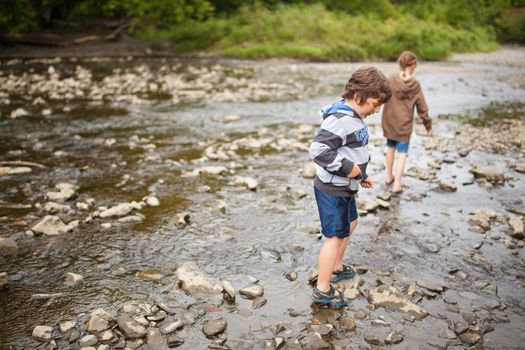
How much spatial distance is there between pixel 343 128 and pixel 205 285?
1.94m

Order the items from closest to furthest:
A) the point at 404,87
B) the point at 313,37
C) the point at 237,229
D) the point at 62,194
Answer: the point at 237,229
the point at 62,194
the point at 404,87
the point at 313,37

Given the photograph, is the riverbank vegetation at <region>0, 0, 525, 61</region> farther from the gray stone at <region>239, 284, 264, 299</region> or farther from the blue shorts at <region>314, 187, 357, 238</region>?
the gray stone at <region>239, 284, 264, 299</region>

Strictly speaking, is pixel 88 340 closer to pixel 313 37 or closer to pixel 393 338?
pixel 393 338

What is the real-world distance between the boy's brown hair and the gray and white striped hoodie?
17cm

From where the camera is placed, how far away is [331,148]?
350 cm

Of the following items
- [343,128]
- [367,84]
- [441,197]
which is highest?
[367,84]

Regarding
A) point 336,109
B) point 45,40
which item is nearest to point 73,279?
point 336,109

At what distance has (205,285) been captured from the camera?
13.0 feet

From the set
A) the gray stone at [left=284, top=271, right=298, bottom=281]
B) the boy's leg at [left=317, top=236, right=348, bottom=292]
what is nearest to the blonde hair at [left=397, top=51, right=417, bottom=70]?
the boy's leg at [left=317, top=236, right=348, bottom=292]

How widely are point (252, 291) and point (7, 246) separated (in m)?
2.81

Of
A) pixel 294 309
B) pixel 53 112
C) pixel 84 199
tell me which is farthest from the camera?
pixel 53 112

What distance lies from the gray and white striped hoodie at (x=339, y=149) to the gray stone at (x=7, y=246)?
11.1ft

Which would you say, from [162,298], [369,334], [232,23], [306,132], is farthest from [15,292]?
[232,23]

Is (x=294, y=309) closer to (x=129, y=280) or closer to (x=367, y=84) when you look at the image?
(x=129, y=280)
